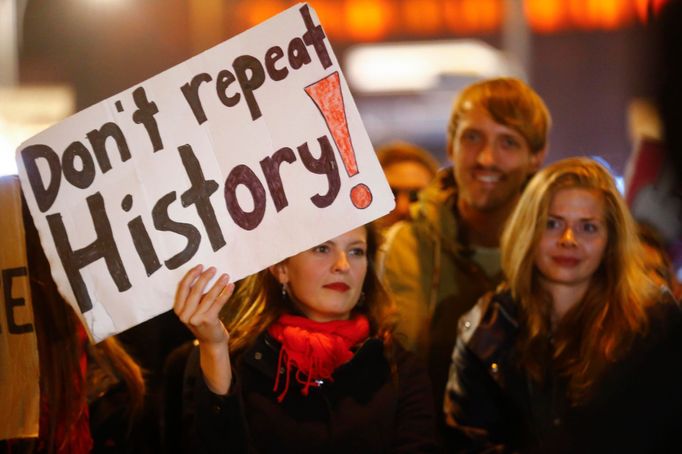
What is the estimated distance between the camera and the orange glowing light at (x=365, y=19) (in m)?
10.2

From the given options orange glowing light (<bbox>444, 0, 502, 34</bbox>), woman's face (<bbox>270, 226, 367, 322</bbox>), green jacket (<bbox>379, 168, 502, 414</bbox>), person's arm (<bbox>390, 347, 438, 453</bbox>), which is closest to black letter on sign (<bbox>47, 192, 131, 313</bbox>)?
woman's face (<bbox>270, 226, 367, 322</bbox>)

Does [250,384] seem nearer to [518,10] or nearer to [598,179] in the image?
[598,179]

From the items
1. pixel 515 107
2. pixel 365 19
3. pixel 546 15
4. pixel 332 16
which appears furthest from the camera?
pixel 332 16

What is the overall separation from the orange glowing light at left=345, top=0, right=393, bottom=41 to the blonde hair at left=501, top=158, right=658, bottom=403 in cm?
690

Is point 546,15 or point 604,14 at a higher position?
point 546,15

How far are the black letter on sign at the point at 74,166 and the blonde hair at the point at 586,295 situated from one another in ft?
4.87

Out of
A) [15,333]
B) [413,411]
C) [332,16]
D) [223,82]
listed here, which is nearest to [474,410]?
[413,411]

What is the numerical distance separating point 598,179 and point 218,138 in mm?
1401

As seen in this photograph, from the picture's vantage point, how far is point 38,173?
2.77m

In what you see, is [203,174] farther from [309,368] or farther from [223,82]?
[309,368]

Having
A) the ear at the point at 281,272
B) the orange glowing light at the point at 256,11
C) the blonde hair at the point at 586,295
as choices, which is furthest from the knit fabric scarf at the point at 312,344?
the orange glowing light at the point at 256,11

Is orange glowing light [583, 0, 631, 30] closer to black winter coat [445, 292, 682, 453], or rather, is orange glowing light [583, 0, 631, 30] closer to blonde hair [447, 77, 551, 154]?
blonde hair [447, 77, 551, 154]

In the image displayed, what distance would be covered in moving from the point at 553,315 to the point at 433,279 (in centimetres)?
67

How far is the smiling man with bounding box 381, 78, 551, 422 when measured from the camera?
12.9 ft
